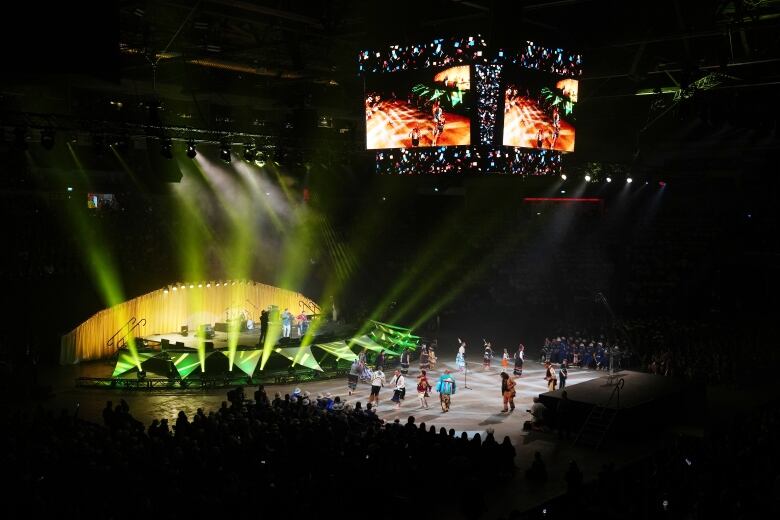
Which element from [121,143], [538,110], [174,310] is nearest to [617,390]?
[538,110]

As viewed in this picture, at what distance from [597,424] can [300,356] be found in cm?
1097

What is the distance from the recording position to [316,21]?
16.5 meters

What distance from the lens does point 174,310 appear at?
3250cm

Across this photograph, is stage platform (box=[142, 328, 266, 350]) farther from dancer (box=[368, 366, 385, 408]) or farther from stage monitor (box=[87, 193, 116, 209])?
dancer (box=[368, 366, 385, 408])

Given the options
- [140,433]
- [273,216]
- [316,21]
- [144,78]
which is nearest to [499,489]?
[140,433]

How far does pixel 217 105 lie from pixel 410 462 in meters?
16.8

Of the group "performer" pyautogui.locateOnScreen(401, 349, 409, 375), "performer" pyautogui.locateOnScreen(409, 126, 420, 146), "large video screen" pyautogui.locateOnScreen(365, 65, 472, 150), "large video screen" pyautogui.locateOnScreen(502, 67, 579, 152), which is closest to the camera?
"large video screen" pyautogui.locateOnScreen(365, 65, 472, 150)

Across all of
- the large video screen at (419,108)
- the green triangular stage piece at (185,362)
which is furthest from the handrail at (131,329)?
the large video screen at (419,108)

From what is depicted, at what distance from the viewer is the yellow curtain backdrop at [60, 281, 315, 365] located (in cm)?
2814

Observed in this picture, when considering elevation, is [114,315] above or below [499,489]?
above

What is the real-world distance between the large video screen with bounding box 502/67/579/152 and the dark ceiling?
71 cm

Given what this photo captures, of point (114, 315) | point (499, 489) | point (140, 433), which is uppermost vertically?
point (114, 315)

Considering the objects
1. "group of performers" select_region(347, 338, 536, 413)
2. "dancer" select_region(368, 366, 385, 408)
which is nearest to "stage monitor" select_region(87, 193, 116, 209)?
"group of performers" select_region(347, 338, 536, 413)

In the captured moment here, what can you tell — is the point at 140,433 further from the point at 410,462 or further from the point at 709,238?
the point at 709,238
